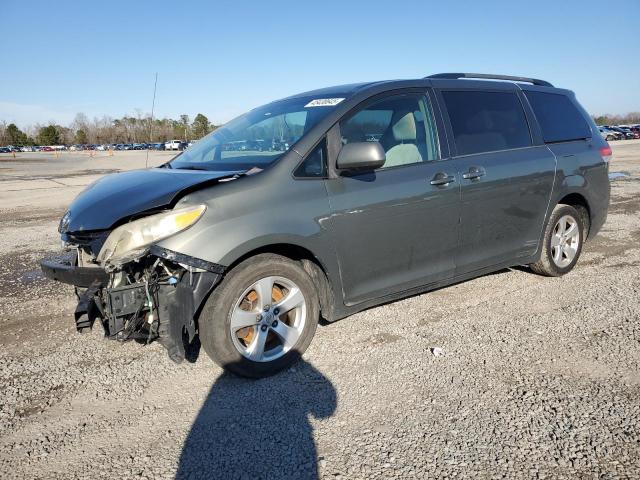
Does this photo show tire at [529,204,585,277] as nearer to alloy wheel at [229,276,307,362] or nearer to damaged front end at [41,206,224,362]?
alloy wheel at [229,276,307,362]

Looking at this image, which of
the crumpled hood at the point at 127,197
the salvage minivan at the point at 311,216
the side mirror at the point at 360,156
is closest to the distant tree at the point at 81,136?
the salvage minivan at the point at 311,216

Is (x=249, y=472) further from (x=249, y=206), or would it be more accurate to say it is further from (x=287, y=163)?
(x=287, y=163)

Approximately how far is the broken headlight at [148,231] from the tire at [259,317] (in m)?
0.43

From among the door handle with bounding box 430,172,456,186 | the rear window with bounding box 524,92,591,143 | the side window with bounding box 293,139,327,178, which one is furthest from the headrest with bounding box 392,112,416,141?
the rear window with bounding box 524,92,591,143

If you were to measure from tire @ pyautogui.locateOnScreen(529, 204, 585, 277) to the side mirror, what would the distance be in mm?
2412

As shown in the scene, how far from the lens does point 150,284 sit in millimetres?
2854

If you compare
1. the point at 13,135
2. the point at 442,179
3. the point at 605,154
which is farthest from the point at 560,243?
the point at 13,135

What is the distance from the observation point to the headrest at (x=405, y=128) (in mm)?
3779

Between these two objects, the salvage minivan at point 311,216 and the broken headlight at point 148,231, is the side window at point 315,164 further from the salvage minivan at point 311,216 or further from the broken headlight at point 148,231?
the broken headlight at point 148,231

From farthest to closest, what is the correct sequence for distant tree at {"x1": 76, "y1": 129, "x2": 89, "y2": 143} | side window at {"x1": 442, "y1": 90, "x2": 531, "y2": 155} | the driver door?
distant tree at {"x1": 76, "y1": 129, "x2": 89, "y2": 143}, side window at {"x1": 442, "y1": 90, "x2": 531, "y2": 155}, the driver door

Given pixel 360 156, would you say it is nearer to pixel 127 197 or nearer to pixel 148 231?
pixel 148 231

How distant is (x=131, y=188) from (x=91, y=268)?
60 centimetres

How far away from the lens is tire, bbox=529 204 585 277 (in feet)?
15.7

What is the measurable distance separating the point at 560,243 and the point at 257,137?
3.32 m
